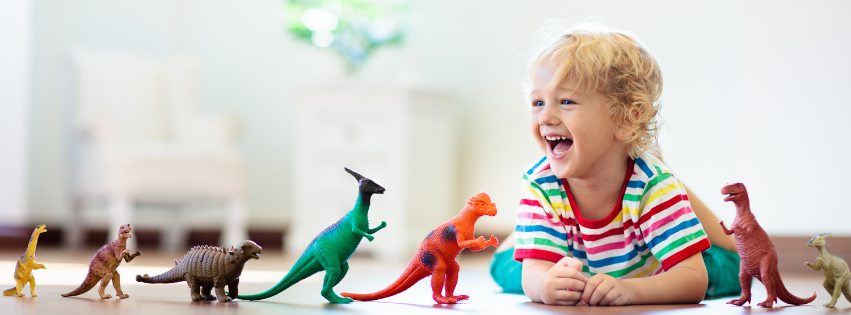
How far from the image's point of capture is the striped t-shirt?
→ 3.24ft

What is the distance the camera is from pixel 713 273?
1262 mm

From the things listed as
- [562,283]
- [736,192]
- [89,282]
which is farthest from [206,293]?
[736,192]

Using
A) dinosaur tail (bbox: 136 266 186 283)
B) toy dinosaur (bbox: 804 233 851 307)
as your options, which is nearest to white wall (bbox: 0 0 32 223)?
dinosaur tail (bbox: 136 266 186 283)

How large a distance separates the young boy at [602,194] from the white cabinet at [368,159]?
65.6 inches

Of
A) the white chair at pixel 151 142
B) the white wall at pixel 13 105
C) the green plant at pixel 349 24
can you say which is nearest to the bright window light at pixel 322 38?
the green plant at pixel 349 24

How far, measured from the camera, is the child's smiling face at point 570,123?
0.98 meters

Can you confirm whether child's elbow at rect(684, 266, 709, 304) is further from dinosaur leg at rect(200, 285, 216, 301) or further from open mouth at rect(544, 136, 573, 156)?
dinosaur leg at rect(200, 285, 216, 301)

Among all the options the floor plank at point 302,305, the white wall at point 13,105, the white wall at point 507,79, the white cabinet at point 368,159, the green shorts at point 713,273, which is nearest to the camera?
the floor plank at point 302,305

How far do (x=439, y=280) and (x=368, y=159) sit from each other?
1.88m

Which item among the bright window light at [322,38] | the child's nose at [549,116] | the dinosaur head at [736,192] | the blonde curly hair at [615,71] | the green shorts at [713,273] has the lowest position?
the green shorts at [713,273]

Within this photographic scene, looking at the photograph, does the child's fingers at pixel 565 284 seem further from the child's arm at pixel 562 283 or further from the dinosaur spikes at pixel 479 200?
the dinosaur spikes at pixel 479 200

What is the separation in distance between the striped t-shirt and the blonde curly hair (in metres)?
0.07

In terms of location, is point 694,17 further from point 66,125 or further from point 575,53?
point 66,125

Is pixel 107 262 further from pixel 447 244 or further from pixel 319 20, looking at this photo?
pixel 319 20
